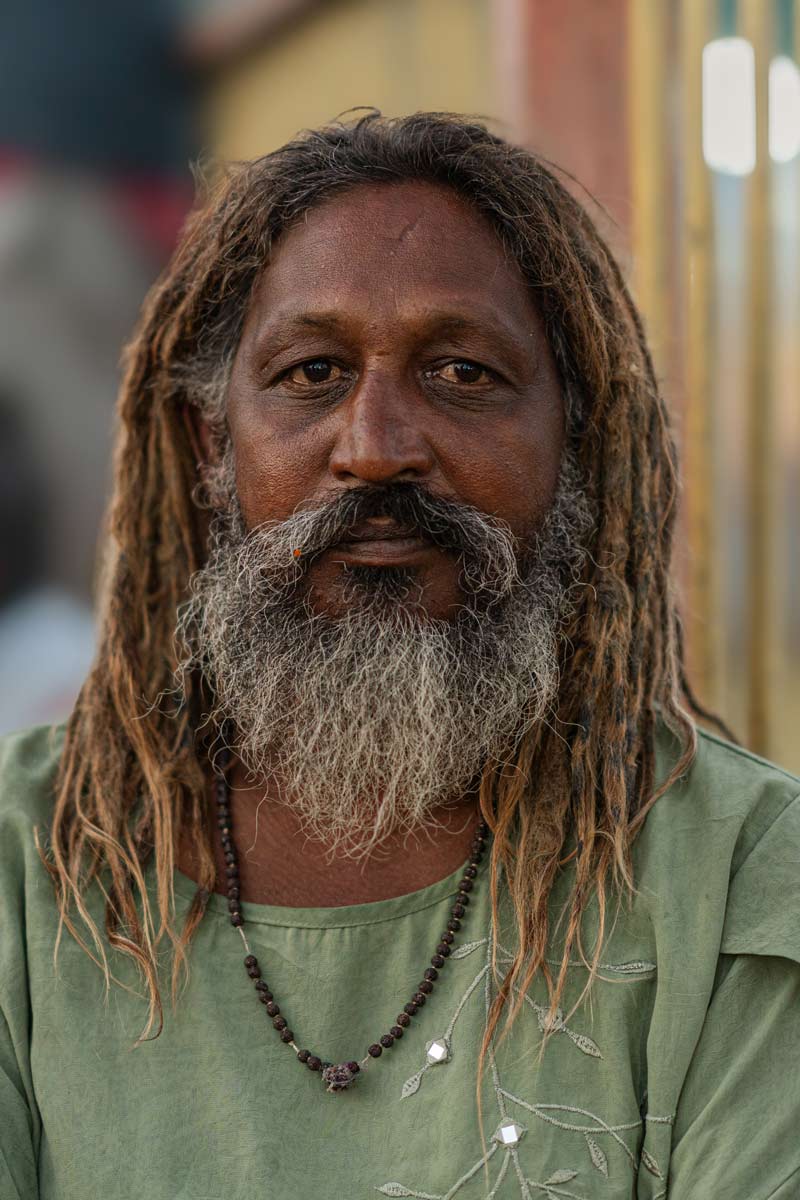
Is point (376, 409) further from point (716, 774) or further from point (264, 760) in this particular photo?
point (716, 774)

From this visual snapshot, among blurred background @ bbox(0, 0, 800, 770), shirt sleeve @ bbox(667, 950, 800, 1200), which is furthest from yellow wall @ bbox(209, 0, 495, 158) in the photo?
shirt sleeve @ bbox(667, 950, 800, 1200)

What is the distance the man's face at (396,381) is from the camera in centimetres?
225

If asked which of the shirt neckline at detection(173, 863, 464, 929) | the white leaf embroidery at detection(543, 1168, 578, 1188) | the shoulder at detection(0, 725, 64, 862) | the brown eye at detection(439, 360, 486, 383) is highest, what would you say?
the brown eye at detection(439, 360, 486, 383)

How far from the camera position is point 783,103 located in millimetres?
3312

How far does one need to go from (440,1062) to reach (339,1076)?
17 cm

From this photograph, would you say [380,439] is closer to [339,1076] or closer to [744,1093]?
[339,1076]

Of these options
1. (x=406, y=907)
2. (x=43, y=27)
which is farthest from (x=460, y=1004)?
(x=43, y=27)

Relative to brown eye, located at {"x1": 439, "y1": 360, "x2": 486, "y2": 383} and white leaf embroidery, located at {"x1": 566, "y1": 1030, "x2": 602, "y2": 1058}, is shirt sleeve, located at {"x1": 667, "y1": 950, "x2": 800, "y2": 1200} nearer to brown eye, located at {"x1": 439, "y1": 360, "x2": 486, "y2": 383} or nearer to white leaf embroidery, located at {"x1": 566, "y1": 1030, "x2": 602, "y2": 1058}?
white leaf embroidery, located at {"x1": 566, "y1": 1030, "x2": 602, "y2": 1058}

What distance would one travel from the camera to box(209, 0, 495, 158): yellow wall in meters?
3.84

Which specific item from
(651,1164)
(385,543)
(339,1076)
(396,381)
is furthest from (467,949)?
(396,381)

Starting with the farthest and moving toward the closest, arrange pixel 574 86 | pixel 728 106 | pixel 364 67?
pixel 364 67, pixel 574 86, pixel 728 106

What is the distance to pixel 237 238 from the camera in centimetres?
246

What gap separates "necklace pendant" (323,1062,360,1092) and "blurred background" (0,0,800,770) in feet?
5.38

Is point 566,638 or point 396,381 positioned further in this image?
point 566,638
